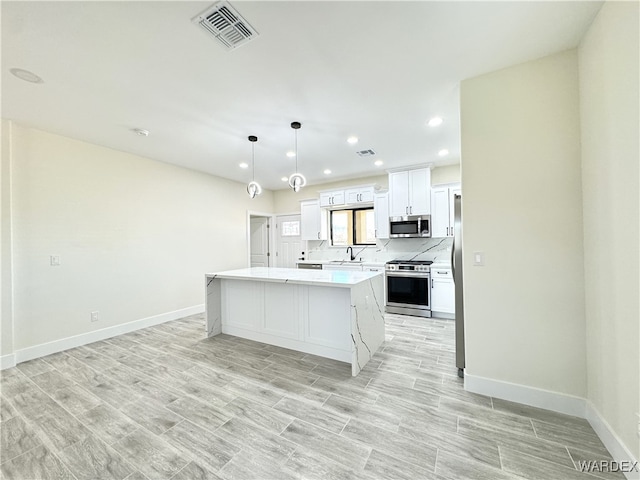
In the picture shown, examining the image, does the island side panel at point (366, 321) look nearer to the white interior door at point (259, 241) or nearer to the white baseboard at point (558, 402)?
the white baseboard at point (558, 402)

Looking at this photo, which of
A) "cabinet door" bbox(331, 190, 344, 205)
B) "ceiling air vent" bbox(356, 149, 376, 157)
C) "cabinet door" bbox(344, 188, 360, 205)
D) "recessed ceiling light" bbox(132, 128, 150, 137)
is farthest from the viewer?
"cabinet door" bbox(331, 190, 344, 205)

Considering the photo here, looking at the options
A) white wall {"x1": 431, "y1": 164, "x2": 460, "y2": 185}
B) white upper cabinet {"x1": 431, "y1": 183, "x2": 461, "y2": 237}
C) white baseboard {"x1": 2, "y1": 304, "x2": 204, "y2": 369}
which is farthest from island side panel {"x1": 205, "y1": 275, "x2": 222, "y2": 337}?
white wall {"x1": 431, "y1": 164, "x2": 460, "y2": 185}

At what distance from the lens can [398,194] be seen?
197 inches

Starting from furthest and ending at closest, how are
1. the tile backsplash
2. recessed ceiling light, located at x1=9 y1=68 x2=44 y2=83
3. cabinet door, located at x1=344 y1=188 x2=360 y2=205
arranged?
cabinet door, located at x1=344 y1=188 x2=360 y2=205
the tile backsplash
recessed ceiling light, located at x1=9 y1=68 x2=44 y2=83

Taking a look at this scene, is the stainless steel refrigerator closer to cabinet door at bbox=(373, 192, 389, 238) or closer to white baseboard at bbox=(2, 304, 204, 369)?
cabinet door at bbox=(373, 192, 389, 238)

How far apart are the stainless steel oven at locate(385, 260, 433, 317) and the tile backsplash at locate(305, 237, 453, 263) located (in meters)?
0.52

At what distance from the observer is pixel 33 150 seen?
3.09m

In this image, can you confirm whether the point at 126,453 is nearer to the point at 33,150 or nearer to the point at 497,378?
the point at 497,378

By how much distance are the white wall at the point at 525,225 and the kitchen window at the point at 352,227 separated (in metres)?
3.40

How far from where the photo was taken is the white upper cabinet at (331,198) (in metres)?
5.66

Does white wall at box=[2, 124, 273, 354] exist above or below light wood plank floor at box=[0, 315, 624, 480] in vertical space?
above

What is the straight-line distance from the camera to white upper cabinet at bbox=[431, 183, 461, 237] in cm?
454

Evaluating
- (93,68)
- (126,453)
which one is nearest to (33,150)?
(93,68)
